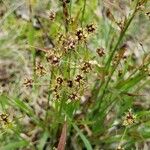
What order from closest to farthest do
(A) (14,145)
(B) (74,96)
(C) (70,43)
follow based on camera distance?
(C) (70,43) < (B) (74,96) < (A) (14,145)

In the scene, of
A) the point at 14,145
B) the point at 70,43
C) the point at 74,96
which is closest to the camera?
the point at 70,43

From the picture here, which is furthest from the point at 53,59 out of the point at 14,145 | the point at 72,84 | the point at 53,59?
the point at 14,145

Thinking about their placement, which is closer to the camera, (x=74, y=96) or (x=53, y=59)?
(x=53, y=59)

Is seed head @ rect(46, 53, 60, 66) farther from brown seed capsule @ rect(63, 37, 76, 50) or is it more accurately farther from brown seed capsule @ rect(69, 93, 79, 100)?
brown seed capsule @ rect(69, 93, 79, 100)

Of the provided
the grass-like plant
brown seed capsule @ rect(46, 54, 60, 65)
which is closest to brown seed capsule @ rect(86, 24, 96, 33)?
the grass-like plant

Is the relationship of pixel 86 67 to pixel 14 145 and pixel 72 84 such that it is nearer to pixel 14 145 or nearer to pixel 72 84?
pixel 72 84

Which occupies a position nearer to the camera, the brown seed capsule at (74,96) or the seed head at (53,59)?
the seed head at (53,59)

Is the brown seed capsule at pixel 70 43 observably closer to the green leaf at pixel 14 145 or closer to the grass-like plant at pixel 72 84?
the grass-like plant at pixel 72 84

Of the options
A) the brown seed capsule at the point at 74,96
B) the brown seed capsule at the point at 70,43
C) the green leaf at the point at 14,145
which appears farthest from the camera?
the green leaf at the point at 14,145

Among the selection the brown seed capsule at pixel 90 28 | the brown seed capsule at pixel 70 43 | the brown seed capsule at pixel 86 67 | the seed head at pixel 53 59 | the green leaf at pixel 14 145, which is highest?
the brown seed capsule at pixel 90 28

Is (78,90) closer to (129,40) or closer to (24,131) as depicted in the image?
(24,131)

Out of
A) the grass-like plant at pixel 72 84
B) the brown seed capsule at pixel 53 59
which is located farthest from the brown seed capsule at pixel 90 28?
the brown seed capsule at pixel 53 59

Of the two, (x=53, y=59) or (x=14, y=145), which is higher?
(x=53, y=59)
